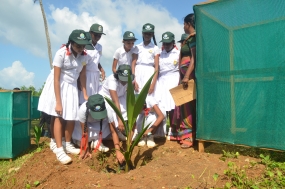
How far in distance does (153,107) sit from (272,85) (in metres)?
1.62

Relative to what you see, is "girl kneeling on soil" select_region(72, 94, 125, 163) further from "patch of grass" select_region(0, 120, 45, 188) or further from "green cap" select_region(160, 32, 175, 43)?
"green cap" select_region(160, 32, 175, 43)

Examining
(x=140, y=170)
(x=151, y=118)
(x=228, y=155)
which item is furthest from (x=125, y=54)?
(x=228, y=155)

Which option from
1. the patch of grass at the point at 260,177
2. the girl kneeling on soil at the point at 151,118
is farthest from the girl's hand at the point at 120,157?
the patch of grass at the point at 260,177

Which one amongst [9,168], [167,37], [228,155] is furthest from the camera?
[167,37]

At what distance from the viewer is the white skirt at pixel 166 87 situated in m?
4.02

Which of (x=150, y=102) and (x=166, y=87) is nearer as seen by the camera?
(x=150, y=102)

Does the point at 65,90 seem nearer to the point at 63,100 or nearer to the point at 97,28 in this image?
the point at 63,100

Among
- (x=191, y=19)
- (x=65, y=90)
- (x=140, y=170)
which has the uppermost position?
(x=191, y=19)

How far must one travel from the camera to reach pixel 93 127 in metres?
3.78

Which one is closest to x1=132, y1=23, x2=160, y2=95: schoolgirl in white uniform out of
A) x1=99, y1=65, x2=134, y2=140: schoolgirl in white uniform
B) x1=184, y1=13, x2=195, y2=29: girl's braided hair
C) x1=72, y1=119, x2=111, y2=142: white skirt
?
x1=99, y1=65, x2=134, y2=140: schoolgirl in white uniform

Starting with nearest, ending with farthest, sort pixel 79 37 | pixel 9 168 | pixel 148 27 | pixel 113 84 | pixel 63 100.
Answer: pixel 79 37, pixel 63 100, pixel 9 168, pixel 113 84, pixel 148 27

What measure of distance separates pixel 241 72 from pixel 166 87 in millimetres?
1431

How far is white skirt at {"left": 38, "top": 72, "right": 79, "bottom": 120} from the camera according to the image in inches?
134

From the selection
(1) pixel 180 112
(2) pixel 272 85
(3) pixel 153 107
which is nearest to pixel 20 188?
(3) pixel 153 107
